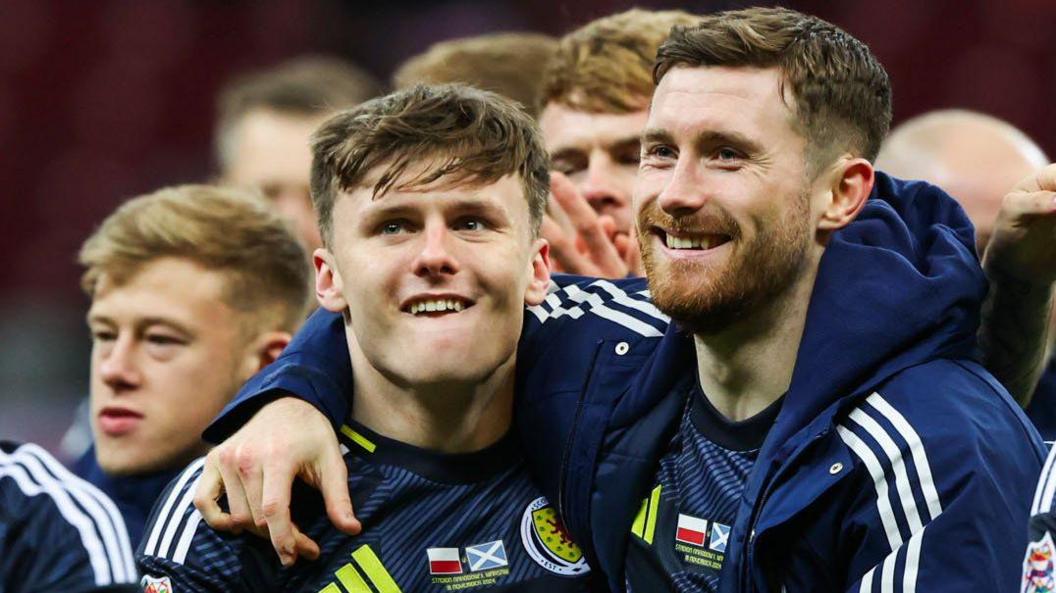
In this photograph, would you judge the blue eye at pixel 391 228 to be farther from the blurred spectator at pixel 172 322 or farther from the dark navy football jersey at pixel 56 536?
the blurred spectator at pixel 172 322

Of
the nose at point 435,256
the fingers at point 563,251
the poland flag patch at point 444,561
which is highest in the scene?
the nose at point 435,256

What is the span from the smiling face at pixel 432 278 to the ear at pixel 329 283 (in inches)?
1.4

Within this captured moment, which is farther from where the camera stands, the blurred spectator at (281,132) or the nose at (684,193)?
the blurred spectator at (281,132)

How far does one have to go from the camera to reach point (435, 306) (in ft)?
9.13

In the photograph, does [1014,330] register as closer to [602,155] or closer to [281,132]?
[602,155]

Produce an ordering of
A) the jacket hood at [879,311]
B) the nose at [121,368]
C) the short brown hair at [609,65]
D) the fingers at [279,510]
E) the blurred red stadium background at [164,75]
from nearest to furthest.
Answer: the jacket hood at [879,311] → the fingers at [279,510] → the nose at [121,368] → the short brown hair at [609,65] → the blurred red stadium background at [164,75]

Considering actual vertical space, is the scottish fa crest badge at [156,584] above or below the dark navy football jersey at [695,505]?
above

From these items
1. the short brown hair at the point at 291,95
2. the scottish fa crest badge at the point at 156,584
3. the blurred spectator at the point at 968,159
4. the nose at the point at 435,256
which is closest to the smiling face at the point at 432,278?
the nose at the point at 435,256

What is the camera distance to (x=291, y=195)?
5.49 metres

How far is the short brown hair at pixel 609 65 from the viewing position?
412 cm

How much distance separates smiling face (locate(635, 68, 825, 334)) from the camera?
2713 millimetres

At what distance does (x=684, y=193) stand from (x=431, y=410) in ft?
2.10

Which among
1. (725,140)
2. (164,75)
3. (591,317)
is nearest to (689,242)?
(725,140)

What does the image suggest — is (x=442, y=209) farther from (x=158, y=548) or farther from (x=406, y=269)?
(x=158, y=548)
